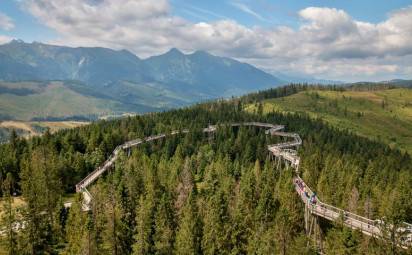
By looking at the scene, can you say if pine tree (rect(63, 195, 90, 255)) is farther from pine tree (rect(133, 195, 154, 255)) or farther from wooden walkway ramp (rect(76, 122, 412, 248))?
pine tree (rect(133, 195, 154, 255))

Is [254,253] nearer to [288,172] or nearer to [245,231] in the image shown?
[245,231]

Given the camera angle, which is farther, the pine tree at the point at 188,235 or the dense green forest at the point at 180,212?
the pine tree at the point at 188,235

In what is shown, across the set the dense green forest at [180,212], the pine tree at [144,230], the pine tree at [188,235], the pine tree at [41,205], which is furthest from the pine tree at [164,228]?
the pine tree at [41,205]

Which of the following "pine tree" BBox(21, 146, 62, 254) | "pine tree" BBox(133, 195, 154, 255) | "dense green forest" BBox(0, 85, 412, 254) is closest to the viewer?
"dense green forest" BBox(0, 85, 412, 254)

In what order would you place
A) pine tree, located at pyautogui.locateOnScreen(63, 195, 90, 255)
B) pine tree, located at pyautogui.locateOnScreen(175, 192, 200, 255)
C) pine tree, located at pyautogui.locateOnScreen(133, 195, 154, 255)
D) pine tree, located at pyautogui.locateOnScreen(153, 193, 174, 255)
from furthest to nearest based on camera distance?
pine tree, located at pyautogui.locateOnScreen(153, 193, 174, 255) → pine tree, located at pyautogui.locateOnScreen(133, 195, 154, 255) → pine tree, located at pyautogui.locateOnScreen(175, 192, 200, 255) → pine tree, located at pyautogui.locateOnScreen(63, 195, 90, 255)

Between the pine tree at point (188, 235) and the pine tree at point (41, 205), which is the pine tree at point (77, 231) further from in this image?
the pine tree at point (188, 235)

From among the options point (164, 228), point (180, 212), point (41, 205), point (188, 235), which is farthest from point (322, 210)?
point (41, 205)

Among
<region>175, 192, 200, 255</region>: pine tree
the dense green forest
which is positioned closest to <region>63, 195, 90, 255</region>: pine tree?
the dense green forest

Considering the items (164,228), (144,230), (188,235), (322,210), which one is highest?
(322,210)

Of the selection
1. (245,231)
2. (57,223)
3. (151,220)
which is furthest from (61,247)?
(245,231)

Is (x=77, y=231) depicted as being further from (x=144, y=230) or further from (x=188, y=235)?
(x=188, y=235)

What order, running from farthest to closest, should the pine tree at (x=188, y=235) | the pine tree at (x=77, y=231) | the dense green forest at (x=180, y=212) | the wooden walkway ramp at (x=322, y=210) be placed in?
the pine tree at (x=188, y=235) < the dense green forest at (x=180, y=212) < the pine tree at (x=77, y=231) < the wooden walkway ramp at (x=322, y=210)
